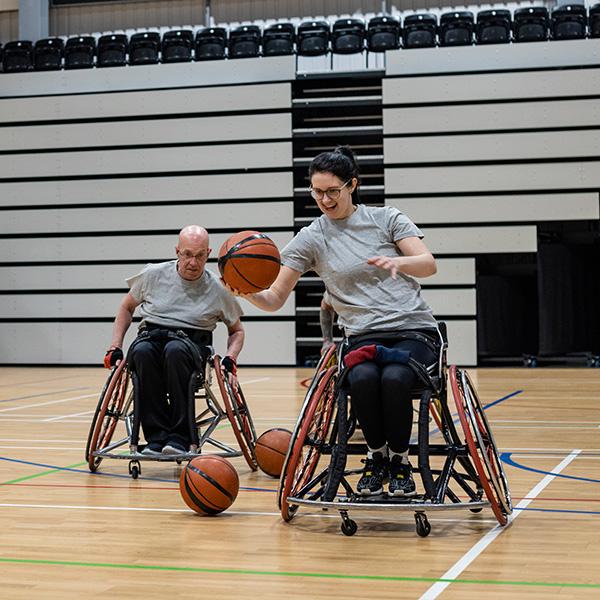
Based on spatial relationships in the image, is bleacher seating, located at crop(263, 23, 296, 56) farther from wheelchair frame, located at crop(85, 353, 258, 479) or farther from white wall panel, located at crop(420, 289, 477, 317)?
wheelchair frame, located at crop(85, 353, 258, 479)

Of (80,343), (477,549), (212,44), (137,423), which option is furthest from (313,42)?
(477,549)

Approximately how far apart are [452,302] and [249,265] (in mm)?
9344

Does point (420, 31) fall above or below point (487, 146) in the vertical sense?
above

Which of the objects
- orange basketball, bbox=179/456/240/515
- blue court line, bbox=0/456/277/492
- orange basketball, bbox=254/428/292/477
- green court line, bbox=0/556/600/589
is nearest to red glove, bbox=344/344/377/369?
orange basketball, bbox=179/456/240/515

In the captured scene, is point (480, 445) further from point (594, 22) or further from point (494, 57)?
point (594, 22)

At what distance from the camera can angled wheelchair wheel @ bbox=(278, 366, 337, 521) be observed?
10.3 ft

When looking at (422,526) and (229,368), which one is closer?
(422,526)

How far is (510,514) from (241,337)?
Result: 1915mm

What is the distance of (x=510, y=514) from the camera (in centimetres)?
323

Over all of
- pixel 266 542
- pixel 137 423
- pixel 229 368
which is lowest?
pixel 266 542

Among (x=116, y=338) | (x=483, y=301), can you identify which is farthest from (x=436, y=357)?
(x=483, y=301)

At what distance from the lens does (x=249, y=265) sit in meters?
3.32

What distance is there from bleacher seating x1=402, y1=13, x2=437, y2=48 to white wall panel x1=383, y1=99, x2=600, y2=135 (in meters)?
0.85

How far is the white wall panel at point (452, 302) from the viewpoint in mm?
12375
